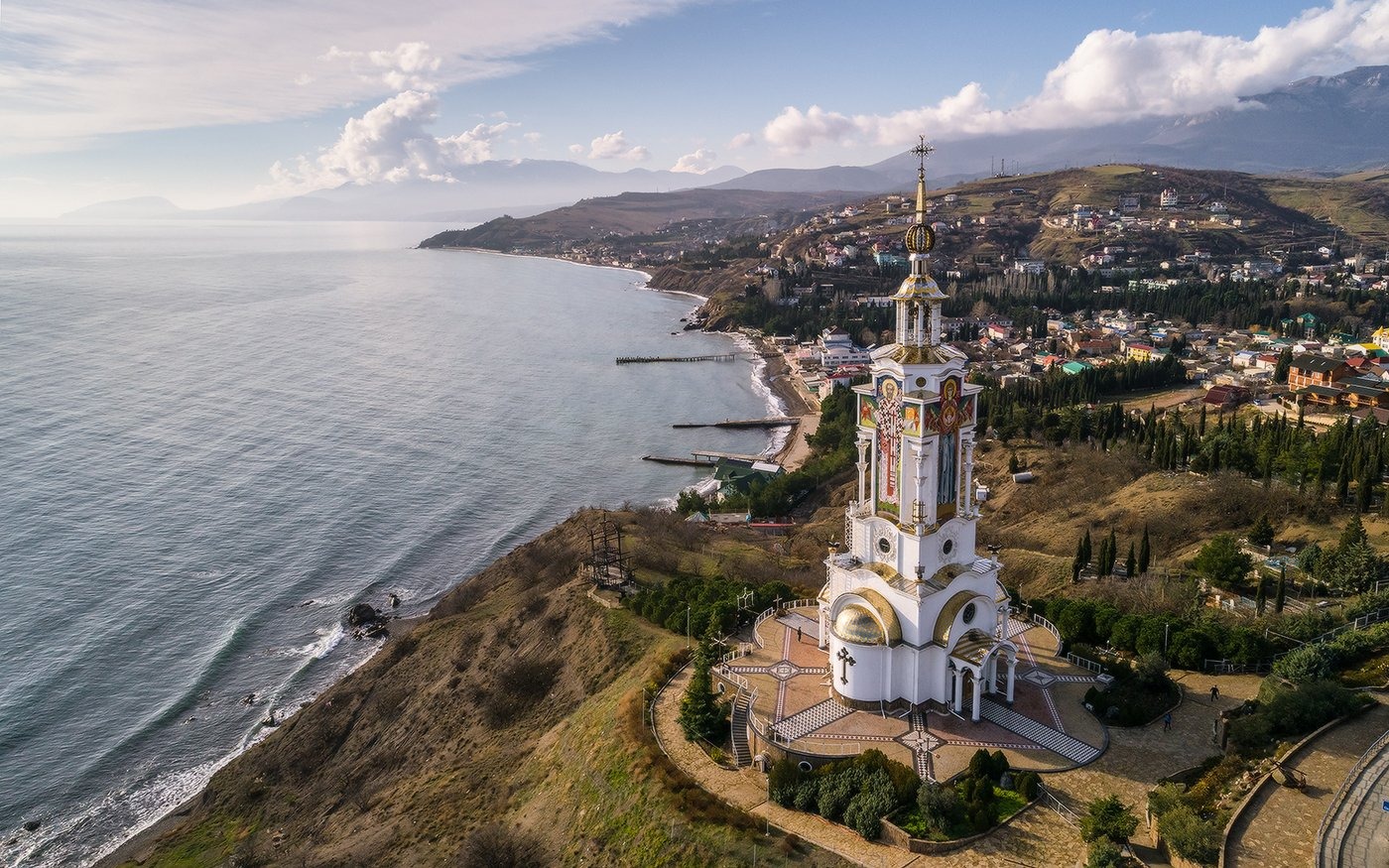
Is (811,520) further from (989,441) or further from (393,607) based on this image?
(393,607)

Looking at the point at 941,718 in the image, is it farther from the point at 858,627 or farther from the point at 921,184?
the point at 921,184

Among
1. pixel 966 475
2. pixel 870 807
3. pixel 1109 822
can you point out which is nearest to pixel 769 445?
pixel 966 475

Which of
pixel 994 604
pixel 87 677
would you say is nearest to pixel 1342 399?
pixel 994 604

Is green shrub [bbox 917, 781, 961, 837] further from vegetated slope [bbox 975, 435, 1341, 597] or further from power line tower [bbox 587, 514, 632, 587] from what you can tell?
power line tower [bbox 587, 514, 632, 587]

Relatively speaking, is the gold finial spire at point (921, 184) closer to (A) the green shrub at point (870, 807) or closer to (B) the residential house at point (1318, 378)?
(A) the green shrub at point (870, 807)

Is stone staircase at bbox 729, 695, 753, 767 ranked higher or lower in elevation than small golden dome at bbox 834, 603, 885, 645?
lower

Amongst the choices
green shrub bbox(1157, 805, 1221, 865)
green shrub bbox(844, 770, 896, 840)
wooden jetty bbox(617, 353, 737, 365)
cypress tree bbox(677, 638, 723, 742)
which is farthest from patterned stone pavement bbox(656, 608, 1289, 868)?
wooden jetty bbox(617, 353, 737, 365)
